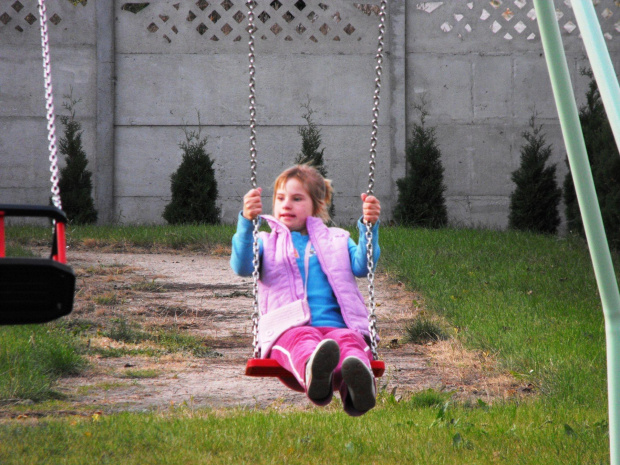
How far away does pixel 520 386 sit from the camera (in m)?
3.99

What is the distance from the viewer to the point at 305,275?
3096 mm

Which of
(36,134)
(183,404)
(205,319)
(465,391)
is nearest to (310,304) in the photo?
(183,404)

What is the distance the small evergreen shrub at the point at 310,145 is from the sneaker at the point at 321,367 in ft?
22.8

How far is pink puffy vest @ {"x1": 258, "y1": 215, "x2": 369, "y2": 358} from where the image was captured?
3.00 meters

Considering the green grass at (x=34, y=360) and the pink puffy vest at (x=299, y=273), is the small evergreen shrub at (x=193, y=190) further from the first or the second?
the pink puffy vest at (x=299, y=273)

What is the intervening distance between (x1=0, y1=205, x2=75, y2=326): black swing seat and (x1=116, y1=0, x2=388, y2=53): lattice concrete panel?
8.79m

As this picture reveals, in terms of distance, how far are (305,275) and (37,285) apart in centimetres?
122

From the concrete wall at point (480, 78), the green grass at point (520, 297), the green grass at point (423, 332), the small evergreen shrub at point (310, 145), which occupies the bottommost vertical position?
the green grass at point (423, 332)

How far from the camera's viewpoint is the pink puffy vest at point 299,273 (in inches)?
118

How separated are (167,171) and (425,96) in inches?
149

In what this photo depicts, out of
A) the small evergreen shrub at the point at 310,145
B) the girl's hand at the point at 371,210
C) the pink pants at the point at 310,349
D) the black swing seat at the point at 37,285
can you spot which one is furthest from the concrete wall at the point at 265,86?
the black swing seat at the point at 37,285

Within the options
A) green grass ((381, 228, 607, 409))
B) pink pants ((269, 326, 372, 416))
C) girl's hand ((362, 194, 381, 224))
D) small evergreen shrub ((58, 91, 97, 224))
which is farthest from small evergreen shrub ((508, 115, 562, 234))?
pink pants ((269, 326, 372, 416))

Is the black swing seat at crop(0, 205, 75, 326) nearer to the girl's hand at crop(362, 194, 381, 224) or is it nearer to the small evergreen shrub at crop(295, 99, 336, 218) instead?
the girl's hand at crop(362, 194, 381, 224)

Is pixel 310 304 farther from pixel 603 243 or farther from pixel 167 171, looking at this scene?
pixel 167 171
